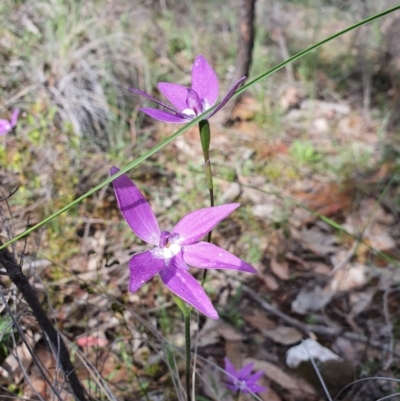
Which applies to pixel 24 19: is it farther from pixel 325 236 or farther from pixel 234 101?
pixel 325 236

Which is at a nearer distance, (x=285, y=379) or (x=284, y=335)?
Answer: (x=285, y=379)

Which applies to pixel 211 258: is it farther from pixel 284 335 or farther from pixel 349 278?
pixel 349 278

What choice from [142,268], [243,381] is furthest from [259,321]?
[142,268]

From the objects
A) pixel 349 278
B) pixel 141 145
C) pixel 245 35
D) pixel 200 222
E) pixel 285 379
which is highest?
pixel 245 35

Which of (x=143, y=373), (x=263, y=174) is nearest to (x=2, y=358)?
(x=143, y=373)

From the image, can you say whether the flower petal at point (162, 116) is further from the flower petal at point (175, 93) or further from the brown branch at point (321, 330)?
the brown branch at point (321, 330)

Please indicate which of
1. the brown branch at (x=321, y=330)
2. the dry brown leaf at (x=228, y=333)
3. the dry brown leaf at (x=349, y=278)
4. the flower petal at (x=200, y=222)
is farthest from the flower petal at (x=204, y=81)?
the dry brown leaf at (x=349, y=278)
